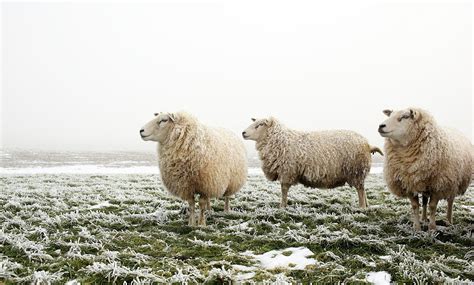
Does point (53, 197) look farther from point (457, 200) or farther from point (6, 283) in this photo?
point (457, 200)

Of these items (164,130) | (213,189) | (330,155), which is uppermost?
(164,130)

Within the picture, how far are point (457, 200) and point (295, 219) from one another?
21.8ft

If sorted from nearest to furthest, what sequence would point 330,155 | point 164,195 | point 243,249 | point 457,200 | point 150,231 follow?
point 243,249
point 150,231
point 330,155
point 457,200
point 164,195

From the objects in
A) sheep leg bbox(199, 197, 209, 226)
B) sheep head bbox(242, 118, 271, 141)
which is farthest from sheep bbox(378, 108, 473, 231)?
sheep leg bbox(199, 197, 209, 226)

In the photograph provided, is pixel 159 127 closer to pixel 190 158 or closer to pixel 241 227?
pixel 190 158

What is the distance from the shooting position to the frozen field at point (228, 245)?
5.22 meters

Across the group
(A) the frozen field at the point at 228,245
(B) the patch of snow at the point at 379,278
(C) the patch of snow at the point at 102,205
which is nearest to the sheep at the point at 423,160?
(A) the frozen field at the point at 228,245

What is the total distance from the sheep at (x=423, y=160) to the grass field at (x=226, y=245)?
83cm

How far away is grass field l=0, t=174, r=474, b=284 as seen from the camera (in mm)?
5223

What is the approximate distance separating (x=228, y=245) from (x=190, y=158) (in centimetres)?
263

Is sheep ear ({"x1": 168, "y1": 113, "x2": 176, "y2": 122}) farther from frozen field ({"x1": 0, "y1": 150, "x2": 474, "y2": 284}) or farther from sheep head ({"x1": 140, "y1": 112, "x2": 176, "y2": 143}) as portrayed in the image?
frozen field ({"x1": 0, "y1": 150, "x2": 474, "y2": 284})

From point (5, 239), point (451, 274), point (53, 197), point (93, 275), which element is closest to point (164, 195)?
point (53, 197)

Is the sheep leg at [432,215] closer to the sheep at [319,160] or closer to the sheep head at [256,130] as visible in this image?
the sheep at [319,160]

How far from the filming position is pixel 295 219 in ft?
29.8
